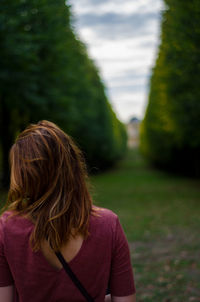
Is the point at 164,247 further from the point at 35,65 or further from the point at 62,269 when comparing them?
the point at 35,65

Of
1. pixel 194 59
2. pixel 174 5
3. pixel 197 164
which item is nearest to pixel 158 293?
pixel 194 59

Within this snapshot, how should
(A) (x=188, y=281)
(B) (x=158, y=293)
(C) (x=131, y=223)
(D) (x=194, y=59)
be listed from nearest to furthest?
(B) (x=158, y=293), (A) (x=188, y=281), (C) (x=131, y=223), (D) (x=194, y=59)

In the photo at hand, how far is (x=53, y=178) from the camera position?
168 cm

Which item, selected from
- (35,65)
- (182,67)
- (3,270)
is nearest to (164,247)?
(3,270)

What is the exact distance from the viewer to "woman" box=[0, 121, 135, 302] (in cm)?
165

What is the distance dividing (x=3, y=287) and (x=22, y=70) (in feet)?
41.5

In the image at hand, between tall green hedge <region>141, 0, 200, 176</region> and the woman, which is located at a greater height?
tall green hedge <region>141, 0, 200, 176</region>

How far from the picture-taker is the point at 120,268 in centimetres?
178

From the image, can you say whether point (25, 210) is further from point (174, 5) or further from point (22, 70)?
point (174, 5)

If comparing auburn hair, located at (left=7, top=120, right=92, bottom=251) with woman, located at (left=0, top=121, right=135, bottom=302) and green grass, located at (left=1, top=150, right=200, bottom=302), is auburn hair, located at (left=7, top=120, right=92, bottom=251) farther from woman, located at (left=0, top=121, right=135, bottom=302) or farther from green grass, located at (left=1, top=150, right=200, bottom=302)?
green grass, located at (left=1, top=150, right=200, bottom=302)

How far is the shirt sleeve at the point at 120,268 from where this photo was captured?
1.74 m

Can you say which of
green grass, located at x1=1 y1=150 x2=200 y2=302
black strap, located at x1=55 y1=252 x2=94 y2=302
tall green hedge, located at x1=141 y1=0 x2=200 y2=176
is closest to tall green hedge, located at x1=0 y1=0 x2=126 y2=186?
green grass, located at x1=1 y1=150 x2=200 y2=302

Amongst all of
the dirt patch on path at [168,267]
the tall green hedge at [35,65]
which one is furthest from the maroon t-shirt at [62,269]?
the tall green hedge at [35,65]

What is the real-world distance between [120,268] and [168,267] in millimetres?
4970
